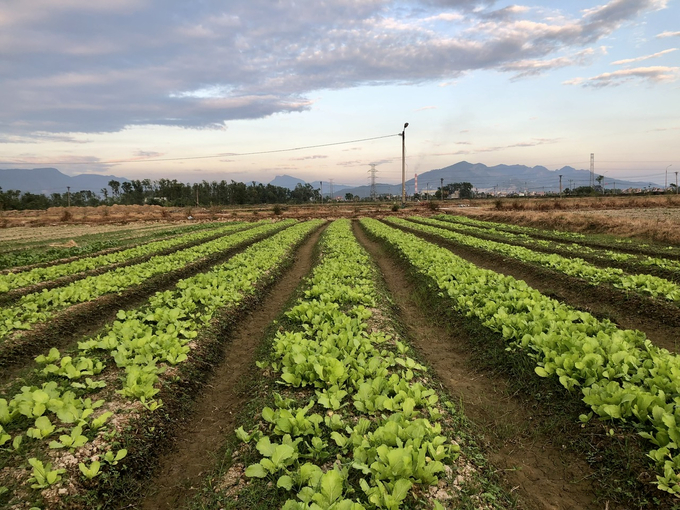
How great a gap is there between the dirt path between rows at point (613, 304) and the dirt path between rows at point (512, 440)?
168 inches

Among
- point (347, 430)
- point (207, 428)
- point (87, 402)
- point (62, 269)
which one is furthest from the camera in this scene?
point (62, 269)

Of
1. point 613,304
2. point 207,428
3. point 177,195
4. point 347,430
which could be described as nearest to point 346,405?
point 347,430

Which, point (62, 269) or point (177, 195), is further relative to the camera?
point (177, 195)

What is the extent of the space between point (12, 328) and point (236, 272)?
585 cm

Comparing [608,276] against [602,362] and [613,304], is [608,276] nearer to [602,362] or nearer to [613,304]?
[613,304]

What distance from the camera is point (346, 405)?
430 cm

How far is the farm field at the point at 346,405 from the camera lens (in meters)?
3.22

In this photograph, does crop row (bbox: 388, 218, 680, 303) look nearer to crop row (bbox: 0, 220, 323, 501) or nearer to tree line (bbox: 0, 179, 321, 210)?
crop row (bbox: 0, 220, 323, 501)

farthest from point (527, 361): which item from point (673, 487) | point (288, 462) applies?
point (288, 462)

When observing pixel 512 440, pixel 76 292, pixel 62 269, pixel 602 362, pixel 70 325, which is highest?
pixel 62 269

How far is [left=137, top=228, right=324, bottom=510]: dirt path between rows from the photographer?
380 cm

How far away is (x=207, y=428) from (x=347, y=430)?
8.38ft

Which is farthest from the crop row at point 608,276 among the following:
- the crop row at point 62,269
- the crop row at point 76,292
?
the crop row at point 62,269

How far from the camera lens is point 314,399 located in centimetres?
440
